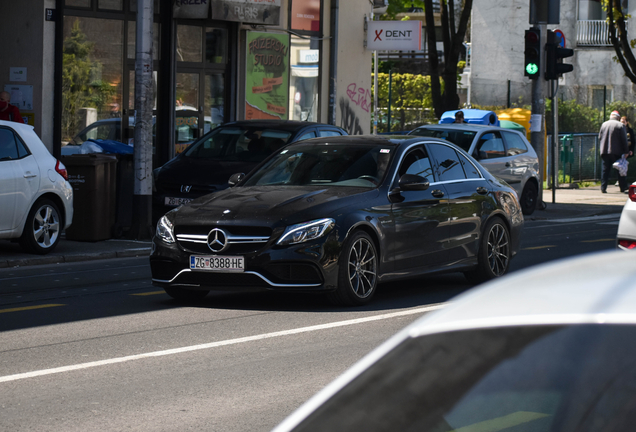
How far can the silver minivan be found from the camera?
18.6 m

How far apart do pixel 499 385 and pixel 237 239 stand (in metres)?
6.75

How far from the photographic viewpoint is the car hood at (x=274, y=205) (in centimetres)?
830

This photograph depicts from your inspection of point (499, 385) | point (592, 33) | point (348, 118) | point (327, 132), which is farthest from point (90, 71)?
point (592, 33)

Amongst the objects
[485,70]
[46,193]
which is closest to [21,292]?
[46,193]

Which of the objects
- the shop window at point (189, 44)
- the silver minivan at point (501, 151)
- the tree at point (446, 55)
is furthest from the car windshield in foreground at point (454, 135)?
the tree at point (446, 55)

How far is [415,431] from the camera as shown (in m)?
1.66

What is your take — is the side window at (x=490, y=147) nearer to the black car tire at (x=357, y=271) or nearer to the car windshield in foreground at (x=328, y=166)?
the car windshield in foreground at (x=328, y=166)

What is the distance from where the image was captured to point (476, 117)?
993 inches

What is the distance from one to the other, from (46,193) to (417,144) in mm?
5067

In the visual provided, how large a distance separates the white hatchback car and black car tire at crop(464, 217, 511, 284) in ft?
17.0

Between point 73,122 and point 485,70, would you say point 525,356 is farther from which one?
point 485,70

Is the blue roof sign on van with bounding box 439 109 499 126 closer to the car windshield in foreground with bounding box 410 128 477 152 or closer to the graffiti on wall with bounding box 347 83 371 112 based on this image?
the graffiti on wall with bounding box 347 83 371 112

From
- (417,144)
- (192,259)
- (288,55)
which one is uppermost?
(288,55)

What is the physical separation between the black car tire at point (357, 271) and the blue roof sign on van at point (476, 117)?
15926 millimetres
